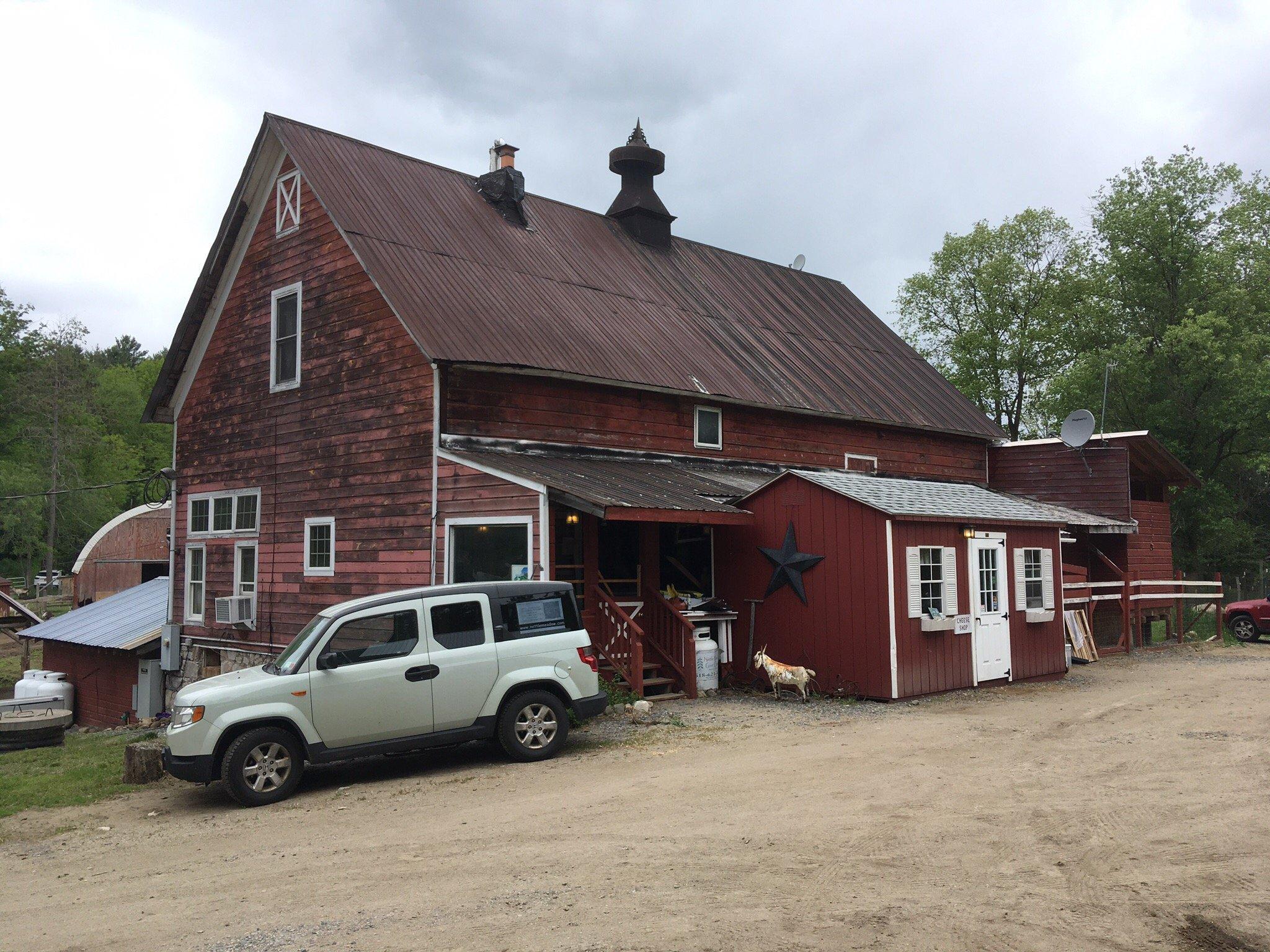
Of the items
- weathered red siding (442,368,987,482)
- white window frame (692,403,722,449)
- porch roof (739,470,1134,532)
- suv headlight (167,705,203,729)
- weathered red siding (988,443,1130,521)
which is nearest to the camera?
suv headlight (167,705,203,729)

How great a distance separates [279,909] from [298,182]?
1499 cm

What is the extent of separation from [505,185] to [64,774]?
1316cm

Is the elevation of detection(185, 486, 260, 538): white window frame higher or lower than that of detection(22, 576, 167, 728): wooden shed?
higher

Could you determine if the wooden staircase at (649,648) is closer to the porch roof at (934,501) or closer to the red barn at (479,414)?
the red barn at (479,414)

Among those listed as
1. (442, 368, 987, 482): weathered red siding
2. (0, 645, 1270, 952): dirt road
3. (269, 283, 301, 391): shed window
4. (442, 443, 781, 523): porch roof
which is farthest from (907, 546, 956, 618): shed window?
(269, 283, 301, 391): shed window

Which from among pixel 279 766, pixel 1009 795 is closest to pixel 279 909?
pixel 279 766

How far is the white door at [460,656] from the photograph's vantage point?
10.6 metres

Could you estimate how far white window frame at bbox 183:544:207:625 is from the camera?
803 inches

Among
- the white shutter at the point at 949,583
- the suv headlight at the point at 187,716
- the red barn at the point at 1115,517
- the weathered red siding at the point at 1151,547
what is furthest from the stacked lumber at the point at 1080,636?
the suv headlight at the point at 187,716

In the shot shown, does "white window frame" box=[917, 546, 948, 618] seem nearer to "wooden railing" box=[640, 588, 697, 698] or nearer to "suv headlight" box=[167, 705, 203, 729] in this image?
"wooden railing" box=[640, 588, 697, 698]

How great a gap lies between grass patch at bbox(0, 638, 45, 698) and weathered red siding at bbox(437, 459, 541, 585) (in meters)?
18.9

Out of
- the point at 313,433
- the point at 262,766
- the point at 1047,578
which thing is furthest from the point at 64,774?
the point at 1047,578

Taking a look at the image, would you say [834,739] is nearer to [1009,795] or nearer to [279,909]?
[1009,795]

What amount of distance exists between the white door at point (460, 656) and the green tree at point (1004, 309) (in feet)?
120
